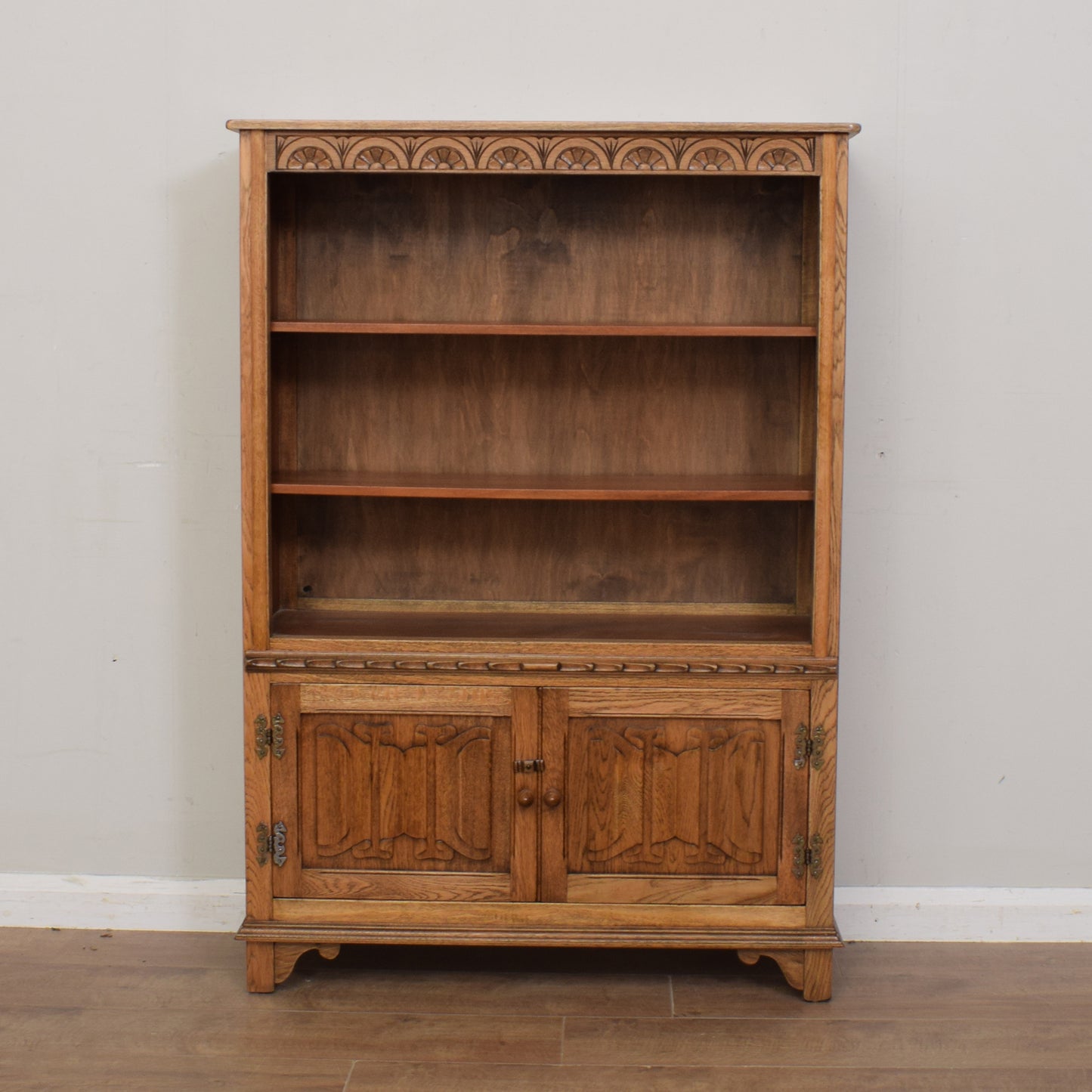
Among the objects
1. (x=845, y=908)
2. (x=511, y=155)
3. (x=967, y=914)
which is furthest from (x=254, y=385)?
(x=967, y=914)

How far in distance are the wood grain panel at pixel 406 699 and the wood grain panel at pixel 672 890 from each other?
16.9 inches

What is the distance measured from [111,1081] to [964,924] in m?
1.96

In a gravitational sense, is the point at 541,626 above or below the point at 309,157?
below

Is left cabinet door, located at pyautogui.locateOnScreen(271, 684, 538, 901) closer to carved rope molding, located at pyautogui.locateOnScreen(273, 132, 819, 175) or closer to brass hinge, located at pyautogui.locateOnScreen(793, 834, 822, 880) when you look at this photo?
brass hinge, located at pyautogui.locateOnScreen(793, 834, 822, 880)

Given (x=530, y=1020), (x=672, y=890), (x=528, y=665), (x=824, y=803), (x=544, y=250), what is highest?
(x=544, y=250)

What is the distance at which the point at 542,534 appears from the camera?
2992mm

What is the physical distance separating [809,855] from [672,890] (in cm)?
31

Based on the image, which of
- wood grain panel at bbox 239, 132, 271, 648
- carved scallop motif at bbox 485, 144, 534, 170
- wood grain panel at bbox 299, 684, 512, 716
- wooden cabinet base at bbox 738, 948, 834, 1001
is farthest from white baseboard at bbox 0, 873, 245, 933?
carved scallop motif at bbox 485, 144, 534, 170

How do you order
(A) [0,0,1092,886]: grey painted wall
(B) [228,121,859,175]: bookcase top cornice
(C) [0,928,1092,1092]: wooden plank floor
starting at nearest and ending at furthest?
(C) [0,928,1092,1092]: wooden plank floor < (B) [228,121,859,175]: bookcase top cornice < (A) [0,0,1092,886]: grey painted wall

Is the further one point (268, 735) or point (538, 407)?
point (538, 407)

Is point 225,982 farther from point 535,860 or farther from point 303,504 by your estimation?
point 303,504

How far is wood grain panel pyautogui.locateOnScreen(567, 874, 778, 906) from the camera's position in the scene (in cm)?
272

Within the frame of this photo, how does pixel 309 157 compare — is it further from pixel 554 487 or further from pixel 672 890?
pixel 672 890

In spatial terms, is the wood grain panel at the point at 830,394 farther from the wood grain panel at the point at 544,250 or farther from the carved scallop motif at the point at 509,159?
the carved scallop motif at the point at 509,159
